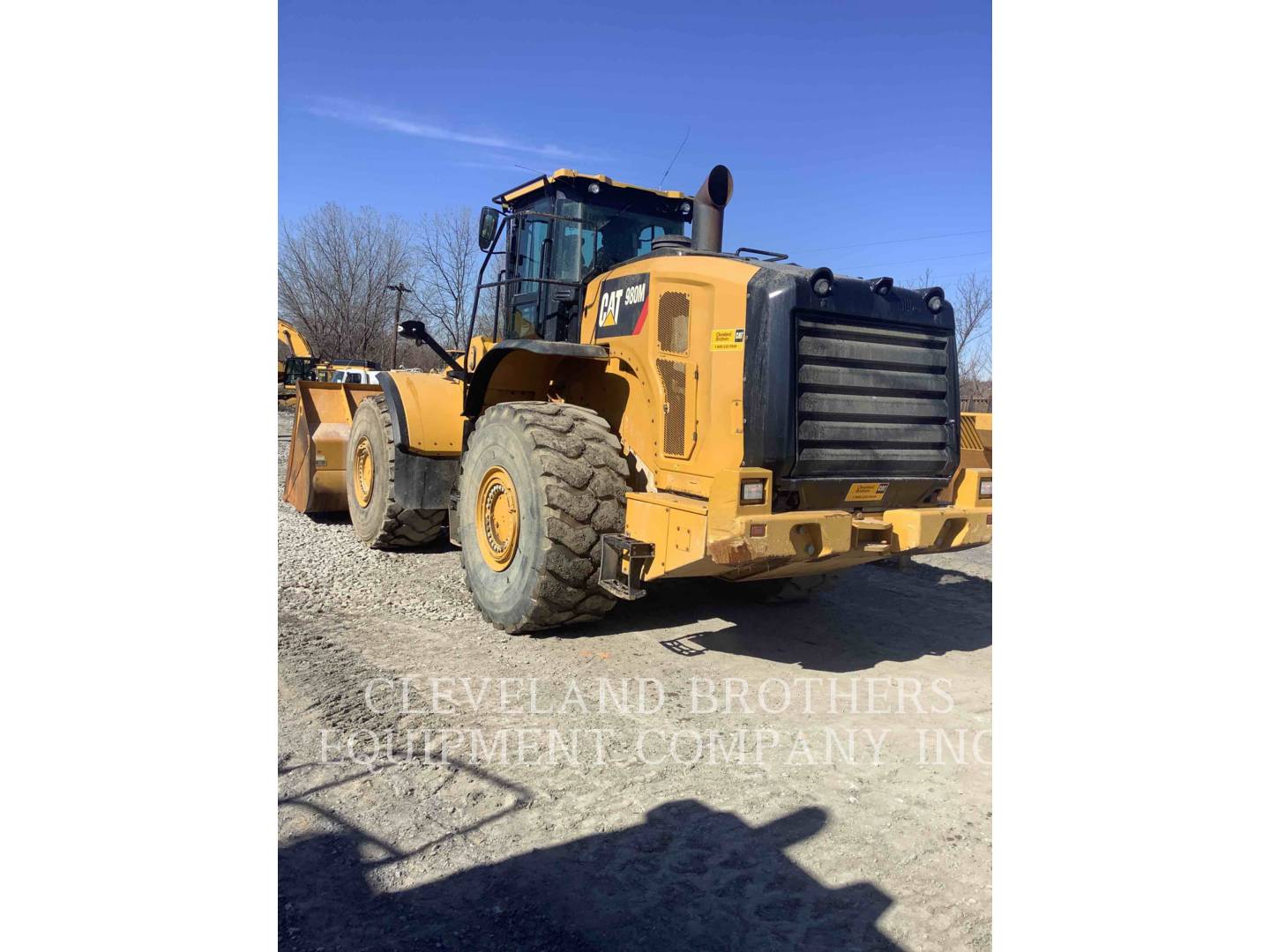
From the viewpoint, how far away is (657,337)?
538 cm

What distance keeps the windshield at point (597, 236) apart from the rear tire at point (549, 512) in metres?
1.41

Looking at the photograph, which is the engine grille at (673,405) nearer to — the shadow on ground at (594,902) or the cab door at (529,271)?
the cab door at (529,271)

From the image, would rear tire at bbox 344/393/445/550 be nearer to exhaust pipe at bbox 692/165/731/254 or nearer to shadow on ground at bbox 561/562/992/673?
shadow on ground at bbox 561/562/992/673

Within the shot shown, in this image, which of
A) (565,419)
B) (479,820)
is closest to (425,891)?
(479,820)

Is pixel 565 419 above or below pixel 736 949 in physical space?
above

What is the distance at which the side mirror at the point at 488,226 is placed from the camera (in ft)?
21.9

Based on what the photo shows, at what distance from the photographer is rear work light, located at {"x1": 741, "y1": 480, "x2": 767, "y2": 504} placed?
15.0 feet

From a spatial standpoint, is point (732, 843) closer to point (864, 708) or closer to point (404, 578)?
point (864, 708)

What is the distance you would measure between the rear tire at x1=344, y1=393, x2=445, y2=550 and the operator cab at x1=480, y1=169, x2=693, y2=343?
1.85 meters

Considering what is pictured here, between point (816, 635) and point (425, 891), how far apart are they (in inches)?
148

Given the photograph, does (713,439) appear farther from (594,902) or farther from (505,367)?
(594,902)

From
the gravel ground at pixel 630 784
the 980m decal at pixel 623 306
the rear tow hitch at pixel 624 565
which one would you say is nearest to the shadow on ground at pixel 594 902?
the gravel ground at pixel 630 784

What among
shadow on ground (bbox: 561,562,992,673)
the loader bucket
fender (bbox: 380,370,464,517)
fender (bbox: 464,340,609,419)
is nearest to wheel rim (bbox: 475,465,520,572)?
shadow on ground (bbox: 561,562,992,673)

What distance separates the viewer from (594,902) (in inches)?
112
